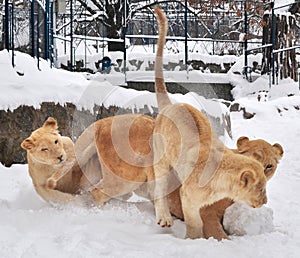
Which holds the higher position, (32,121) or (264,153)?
(32,121)

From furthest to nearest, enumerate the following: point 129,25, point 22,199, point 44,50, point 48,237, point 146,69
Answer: point 129,25
point 146,69
point 44,50
point 22,199
point 48,237

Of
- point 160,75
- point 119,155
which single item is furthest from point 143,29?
point 119,155

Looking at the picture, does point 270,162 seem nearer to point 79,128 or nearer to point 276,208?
point 276,208

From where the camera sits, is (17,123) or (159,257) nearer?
(159,257)

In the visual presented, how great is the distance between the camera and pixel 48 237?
103 inches

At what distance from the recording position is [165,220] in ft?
9.45

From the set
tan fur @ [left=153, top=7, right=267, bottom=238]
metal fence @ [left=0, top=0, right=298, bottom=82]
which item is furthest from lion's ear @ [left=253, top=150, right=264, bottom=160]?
metal fence @ [left=0, top=0, right=298, bottom=82]

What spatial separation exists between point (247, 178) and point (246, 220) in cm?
41

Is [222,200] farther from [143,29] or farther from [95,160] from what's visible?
[143,29]

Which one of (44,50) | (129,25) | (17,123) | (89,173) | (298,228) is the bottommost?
(298,228)

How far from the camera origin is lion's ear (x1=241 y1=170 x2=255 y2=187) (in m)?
2.50

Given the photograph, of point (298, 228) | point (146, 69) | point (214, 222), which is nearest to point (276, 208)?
point (298, 228)

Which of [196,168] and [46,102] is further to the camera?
[46,102]

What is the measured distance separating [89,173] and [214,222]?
966 millimetres
